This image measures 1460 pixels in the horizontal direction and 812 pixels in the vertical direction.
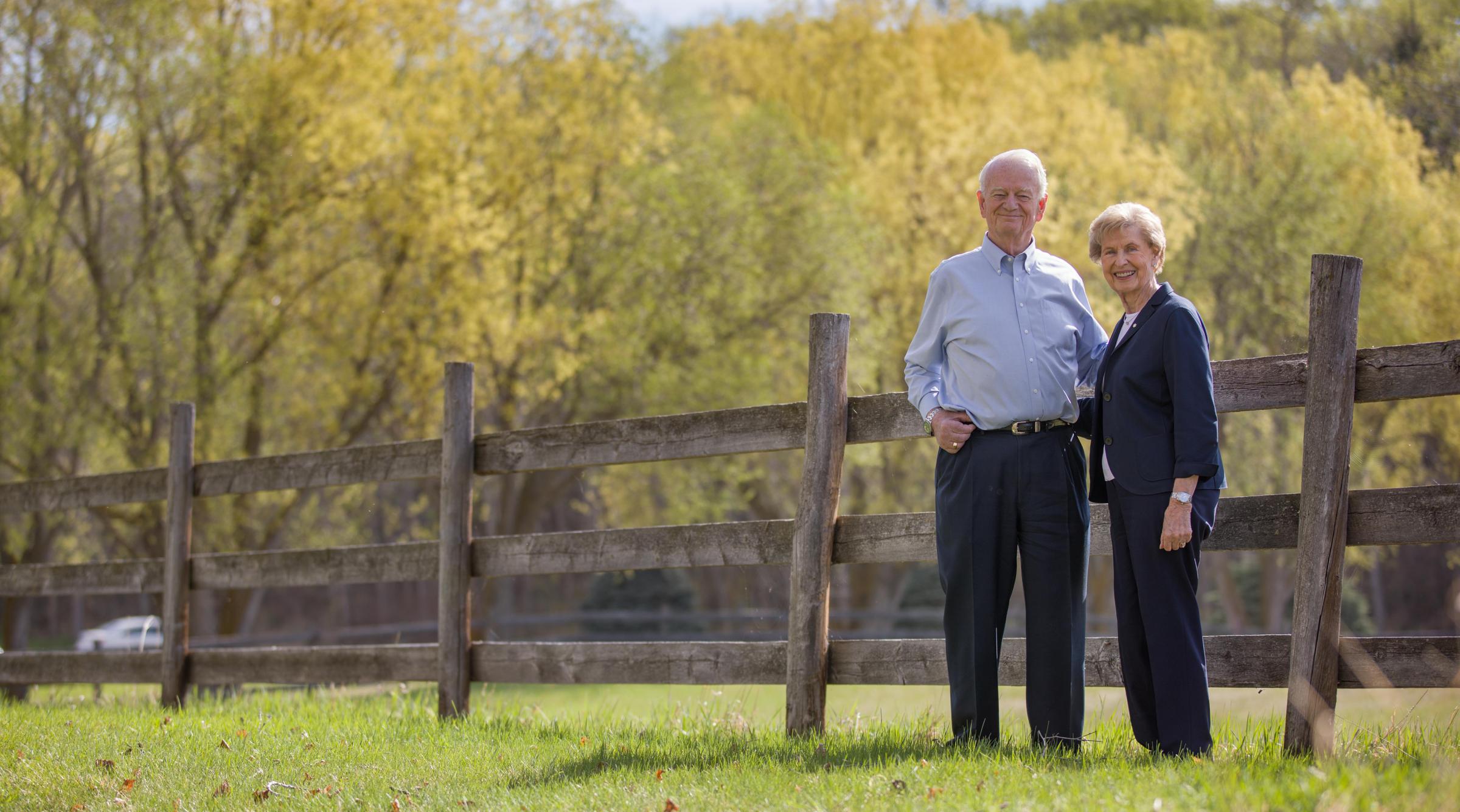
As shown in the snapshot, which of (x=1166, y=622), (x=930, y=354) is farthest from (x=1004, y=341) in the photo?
(x=1166, y=622)

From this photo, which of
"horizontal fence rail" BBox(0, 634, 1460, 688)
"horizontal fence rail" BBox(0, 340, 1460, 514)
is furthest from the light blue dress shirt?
"horizontal fence rail" BBox(0, 634, 1460, 688)

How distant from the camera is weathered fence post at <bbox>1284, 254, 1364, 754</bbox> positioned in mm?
3965

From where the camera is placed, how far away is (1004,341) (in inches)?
165

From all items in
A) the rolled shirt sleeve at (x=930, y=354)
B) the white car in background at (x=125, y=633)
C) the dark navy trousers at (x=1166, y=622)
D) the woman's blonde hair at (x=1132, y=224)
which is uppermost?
the woman's blonde hair at (x=1132, y=224)

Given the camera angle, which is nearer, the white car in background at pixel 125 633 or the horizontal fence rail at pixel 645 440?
the horizontal fence rail at pixel 645 440

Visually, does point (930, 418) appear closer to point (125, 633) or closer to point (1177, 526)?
point (1177, 526)

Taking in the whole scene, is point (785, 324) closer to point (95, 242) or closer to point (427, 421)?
point (427, 421)

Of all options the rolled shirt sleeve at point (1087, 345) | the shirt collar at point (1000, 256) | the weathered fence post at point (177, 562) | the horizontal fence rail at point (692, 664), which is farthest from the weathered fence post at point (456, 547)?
the rolled shirt sleeve at point (1087, 345)

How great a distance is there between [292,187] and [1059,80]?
15.0 metres

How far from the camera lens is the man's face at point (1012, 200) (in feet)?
13.9

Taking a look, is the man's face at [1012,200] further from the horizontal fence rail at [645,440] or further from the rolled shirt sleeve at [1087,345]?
the horizontal fence rail at [645,440]

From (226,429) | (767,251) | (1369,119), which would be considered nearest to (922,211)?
(767,251)

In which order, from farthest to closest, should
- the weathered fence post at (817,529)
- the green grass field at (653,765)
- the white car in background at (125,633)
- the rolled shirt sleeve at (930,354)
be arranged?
1. the white car in background at (125,633)
2. the weathered fence post at (817,529)
3. the rolled shirt sleeve at (930,354)
4. the green grass field at (653,765)

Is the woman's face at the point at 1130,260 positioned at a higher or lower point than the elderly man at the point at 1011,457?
higher
